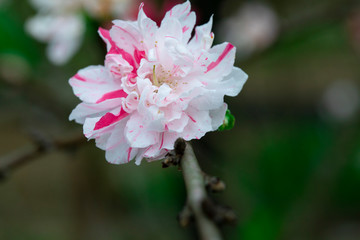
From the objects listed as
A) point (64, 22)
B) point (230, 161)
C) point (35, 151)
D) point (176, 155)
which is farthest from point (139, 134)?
point (230, 161)

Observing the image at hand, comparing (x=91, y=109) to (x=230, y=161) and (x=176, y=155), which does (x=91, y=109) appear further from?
(x=230, y=161)

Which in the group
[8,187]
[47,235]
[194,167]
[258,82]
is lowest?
[47,235]

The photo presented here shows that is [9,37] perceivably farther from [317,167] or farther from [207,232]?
[207,232]

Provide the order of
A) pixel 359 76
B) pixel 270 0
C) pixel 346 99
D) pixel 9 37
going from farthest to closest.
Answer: pixel 359 76
pixel 346 99
pixel 270 0
pixel 9 37

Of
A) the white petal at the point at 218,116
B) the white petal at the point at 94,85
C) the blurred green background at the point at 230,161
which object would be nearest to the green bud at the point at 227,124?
the white petal at the point at 218,116

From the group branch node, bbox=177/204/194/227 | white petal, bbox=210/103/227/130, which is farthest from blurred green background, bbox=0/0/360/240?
branch node, bbox=177/204/194/227

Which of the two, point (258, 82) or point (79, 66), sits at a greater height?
point (79, 66)

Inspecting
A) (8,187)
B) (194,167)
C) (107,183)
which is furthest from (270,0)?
(194,167)
